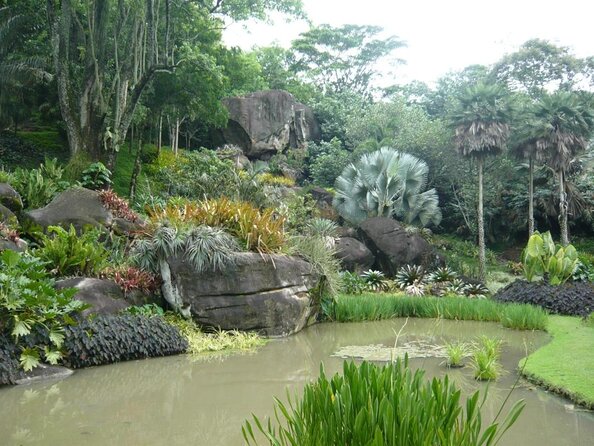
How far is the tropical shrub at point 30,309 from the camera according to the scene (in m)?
7.27

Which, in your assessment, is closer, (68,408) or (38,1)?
(68,408)

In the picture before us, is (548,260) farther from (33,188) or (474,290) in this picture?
(33,188)

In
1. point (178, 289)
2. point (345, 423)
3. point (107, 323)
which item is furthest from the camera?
point (178, 289)

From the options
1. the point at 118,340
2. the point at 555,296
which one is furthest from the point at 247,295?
the point at 555,296

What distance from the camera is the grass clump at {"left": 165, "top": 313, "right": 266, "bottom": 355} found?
9.66m

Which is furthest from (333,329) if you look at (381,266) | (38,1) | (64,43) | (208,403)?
(38,1)

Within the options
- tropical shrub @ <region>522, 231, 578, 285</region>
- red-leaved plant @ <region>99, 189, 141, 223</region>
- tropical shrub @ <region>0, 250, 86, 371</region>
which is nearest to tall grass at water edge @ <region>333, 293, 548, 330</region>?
tropical shrub @ <region>522, 231, 578, 285</region>

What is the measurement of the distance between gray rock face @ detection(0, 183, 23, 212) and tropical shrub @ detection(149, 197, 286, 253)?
134 inches

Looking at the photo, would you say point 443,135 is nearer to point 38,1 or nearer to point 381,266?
point 381,266

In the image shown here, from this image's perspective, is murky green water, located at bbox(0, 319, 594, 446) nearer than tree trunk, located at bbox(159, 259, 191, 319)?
Yes

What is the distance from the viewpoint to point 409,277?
18.3m

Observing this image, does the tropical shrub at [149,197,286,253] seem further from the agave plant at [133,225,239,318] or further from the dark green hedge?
the dark green hedge

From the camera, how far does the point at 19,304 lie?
285 inches

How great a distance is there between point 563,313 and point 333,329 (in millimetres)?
5718
